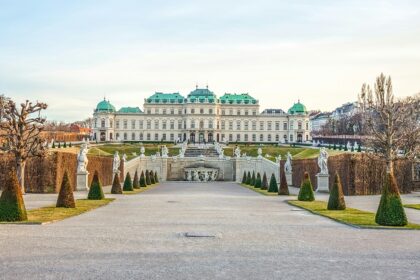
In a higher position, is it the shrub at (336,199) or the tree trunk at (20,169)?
the tree trunk at (20,169)

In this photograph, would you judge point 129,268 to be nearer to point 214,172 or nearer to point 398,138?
point 398,138

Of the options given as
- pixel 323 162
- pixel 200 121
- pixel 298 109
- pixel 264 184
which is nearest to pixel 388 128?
pixel 323 162

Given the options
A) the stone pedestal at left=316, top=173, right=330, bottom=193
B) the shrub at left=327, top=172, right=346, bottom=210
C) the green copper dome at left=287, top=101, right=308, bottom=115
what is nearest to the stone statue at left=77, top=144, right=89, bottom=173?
the stone pedestal at left=316, top=173, right=330, bottom=193

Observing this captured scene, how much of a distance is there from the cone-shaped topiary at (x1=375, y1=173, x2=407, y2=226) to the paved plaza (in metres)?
0.77

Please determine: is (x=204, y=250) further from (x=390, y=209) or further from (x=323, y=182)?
(x=323, y=182)

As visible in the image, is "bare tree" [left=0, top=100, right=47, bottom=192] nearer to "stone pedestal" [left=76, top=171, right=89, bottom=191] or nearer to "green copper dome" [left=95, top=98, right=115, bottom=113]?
"stone pedestal" [left=76, top=171, right=89, bottom=191]

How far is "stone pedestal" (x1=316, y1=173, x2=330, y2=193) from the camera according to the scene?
27.2 meters

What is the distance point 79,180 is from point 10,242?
19.2 metres

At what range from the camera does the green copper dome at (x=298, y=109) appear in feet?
388

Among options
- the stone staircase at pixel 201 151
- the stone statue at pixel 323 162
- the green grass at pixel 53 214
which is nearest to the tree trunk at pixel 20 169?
the green grass at pixel 53 214

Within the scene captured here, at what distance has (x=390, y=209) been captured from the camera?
1180 cm

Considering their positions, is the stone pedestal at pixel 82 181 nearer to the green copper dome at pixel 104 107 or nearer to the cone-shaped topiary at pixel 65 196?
the cone-shaped topiary at pixel 65 196

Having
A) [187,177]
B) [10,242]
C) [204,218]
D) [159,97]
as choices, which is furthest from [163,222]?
[159,97]

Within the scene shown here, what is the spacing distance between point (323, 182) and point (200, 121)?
88.4 meters
